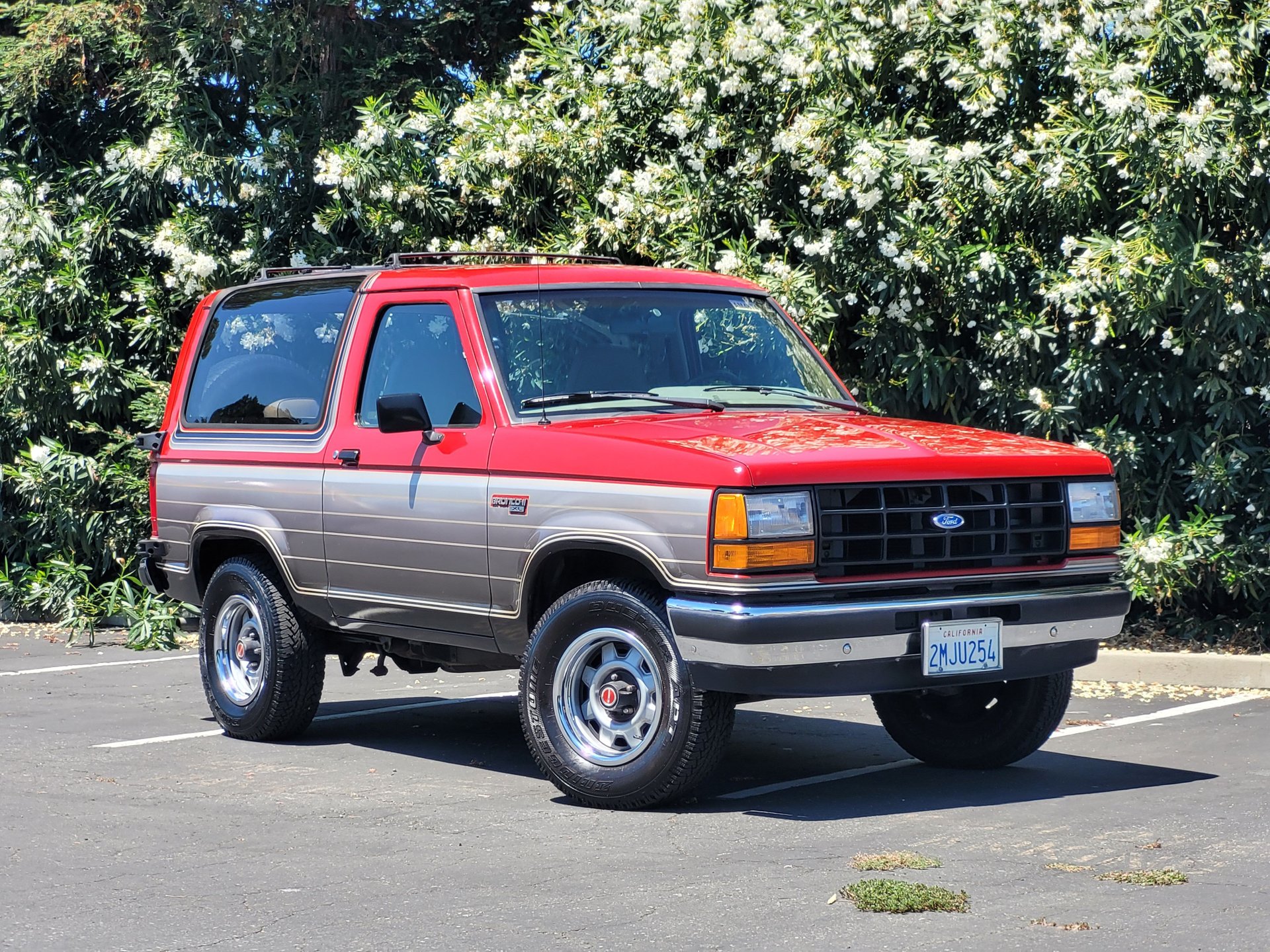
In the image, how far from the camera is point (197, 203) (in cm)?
1451

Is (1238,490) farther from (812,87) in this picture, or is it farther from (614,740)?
(614,740)

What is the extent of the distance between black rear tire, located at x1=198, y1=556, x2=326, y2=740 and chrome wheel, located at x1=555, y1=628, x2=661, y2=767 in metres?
1.98

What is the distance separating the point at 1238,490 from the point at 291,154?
Result: 26.6 ft

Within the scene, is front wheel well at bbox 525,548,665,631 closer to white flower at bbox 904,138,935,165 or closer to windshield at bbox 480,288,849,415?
windshield at bbox 480,288,849,415

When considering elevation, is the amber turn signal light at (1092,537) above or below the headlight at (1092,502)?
below

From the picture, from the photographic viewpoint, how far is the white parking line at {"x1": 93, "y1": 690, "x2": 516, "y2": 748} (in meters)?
8.23

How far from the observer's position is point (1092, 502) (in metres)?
6.79

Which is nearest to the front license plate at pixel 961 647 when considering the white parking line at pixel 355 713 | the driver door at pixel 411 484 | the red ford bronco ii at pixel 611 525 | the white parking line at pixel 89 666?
the red ford bronco ii at pixel 611 525

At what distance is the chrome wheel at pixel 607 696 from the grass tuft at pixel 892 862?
3.60ft

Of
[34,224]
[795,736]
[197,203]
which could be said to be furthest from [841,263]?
[34,224]

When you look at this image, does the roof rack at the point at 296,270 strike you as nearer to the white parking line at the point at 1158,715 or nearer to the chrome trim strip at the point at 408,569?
the chrome trim strip at the point at 408,569

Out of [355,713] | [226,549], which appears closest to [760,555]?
[226,549]

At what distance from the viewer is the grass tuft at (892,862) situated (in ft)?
17.4

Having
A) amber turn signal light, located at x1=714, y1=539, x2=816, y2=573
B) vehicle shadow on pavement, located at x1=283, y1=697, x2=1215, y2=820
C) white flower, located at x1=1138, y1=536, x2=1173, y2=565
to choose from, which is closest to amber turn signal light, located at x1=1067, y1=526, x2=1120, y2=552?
vehicle shadow on pavement, located at x1=283, y1=697, x2=1215, y2=820
